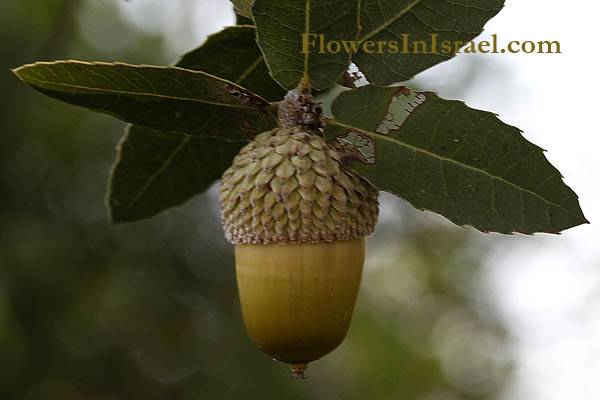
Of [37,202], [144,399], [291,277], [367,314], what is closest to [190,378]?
[144,399]

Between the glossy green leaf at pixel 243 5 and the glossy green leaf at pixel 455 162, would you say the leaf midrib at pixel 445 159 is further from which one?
the glossy green leaf at pixel 243 5

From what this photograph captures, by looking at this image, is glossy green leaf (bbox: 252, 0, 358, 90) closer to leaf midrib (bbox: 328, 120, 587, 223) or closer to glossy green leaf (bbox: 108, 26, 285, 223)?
leaf midrib (bbox: 328, 120, 587, 223)

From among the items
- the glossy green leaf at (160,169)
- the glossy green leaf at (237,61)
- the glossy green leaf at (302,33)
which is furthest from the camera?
the glossy green leaf at (160,169)

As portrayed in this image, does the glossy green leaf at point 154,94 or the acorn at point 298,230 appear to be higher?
the glossy green leaf at point 154,94

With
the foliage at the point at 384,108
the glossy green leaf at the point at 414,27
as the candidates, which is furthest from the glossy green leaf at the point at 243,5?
the glossy green leaf at the point at 414,27

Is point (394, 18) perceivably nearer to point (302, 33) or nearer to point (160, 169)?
point (302, 33)

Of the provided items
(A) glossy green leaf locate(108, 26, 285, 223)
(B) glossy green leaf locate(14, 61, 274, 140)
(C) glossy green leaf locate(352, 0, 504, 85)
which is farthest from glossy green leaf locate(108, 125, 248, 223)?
(C) glossy green leaf locate(352, 0, 504, 85)

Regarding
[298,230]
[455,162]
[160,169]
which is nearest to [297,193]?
[298,230]

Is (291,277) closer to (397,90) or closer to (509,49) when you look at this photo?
(397,90)
